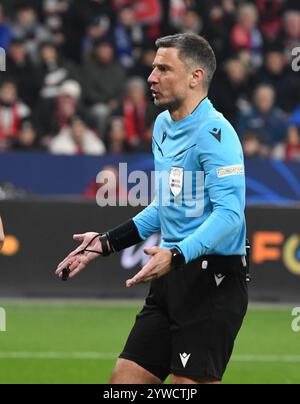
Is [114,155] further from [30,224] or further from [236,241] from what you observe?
[236,241]

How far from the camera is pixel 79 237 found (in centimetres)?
660

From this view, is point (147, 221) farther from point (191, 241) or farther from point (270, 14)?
point (270, 14)

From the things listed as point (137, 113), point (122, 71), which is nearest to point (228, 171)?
point (137, 113)

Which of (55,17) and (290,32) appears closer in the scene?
(55,17)

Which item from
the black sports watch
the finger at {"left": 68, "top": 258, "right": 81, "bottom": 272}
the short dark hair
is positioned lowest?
the finger at {"left": 68, "top": 258, "right": 81, "bottom": 272}

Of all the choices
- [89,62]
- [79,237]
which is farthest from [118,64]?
[79,237]

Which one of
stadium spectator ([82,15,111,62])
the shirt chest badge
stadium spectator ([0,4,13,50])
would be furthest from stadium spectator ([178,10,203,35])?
the shirt chest badge

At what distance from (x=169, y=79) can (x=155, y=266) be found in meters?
1.10

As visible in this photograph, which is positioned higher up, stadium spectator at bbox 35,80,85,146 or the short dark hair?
the short dark hair

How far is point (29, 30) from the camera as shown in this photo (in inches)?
719

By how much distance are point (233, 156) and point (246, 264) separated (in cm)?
68

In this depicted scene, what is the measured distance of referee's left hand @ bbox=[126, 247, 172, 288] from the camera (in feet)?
18.7

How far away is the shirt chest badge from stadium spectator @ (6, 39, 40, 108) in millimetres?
11534

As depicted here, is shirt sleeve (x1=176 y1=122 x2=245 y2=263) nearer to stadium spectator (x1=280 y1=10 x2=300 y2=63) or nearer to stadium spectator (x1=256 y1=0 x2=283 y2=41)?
stadium spectator (x1=280 y1=10 x2=300 y2=63)
